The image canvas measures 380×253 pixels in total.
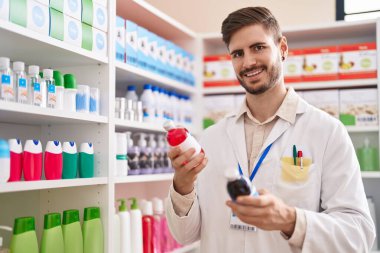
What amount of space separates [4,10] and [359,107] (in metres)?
2.55

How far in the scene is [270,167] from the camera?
1.89m

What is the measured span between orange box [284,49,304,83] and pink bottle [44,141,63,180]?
206 cm

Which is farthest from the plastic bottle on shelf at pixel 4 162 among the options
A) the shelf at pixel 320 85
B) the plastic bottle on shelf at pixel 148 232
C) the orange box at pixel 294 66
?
the orange box at pixel 294 66

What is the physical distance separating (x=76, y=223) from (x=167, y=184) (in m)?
1.53

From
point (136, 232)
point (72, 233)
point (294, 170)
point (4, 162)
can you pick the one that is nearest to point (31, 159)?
point (4, 162)

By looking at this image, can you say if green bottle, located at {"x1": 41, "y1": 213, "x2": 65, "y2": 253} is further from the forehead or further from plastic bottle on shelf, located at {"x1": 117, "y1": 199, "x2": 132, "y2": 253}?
the forehead

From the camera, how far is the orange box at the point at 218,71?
146 inches

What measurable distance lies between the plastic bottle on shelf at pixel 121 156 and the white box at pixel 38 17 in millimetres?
772

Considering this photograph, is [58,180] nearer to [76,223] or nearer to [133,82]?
[76,223]

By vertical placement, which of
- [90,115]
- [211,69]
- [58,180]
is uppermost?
[211,69]

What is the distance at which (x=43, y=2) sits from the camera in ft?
6.59

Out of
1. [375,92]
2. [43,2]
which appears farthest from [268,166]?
[375,92]

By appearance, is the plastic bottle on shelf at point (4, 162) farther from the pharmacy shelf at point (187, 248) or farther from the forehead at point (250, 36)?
the pharmacy shelf at point (187, 248)

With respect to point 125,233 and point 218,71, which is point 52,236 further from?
point 218,71
